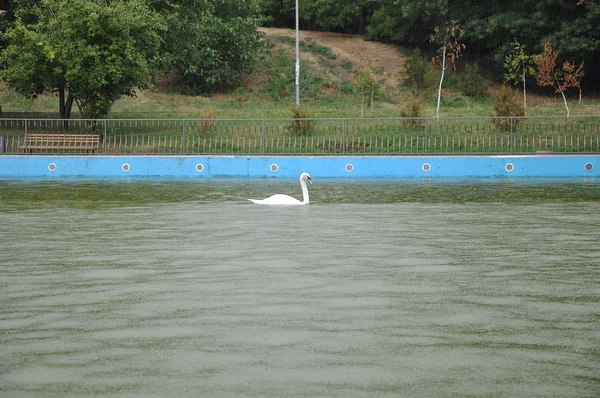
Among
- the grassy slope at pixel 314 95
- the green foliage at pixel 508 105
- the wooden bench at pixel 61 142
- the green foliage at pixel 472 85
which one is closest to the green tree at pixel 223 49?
the grassy slope at pixel 314 95

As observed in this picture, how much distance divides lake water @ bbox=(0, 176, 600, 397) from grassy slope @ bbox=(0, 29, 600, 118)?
28419 mm

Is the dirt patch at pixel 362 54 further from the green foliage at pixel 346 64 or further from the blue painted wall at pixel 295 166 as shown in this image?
the blue painted wall at pixel 295 166

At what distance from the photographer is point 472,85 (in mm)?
56156

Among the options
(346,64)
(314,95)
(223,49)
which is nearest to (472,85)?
(346,64)

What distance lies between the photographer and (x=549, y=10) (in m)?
54.8

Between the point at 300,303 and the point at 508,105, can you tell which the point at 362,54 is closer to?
the point at 508,105

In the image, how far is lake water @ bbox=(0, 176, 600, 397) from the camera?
20.2 feet

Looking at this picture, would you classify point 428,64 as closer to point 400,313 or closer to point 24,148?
point 24,148

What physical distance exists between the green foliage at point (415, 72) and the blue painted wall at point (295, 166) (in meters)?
30.2

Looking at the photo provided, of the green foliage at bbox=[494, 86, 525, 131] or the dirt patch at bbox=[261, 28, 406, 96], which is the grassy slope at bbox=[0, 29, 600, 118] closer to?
the dirt patch at bbox=[261, 28, 406, 96]

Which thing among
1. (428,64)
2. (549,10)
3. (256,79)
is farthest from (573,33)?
(256,79)

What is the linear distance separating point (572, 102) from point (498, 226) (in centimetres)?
3989

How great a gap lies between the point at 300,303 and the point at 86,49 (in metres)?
26.3

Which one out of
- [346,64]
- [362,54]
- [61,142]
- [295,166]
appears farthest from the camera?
[362,54]
